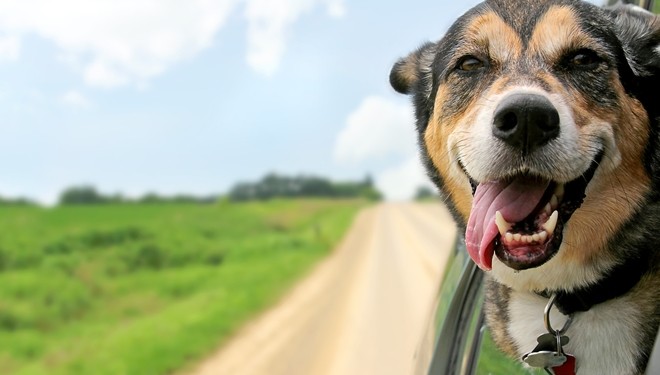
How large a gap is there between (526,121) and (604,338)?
2.42 feet

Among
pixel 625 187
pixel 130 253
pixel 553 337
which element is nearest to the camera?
pixel 553 337

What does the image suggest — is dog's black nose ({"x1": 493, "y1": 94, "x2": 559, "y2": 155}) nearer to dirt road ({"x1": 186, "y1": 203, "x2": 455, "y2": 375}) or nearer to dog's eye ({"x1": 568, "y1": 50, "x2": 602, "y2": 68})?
dog's eye ({"x1": 568, "y1": 50, "x2": 602, "y2": 68})

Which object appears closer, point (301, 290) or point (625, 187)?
point (625, 187)

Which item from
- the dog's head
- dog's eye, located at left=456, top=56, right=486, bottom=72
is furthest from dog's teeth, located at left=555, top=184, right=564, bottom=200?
dog's eye, located at left=456, top=56, right=486, bottom=72

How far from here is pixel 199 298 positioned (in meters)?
17.4

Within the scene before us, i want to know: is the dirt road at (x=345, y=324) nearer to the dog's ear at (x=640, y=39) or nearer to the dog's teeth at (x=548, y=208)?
the dog's ear at (x=640, y=39)

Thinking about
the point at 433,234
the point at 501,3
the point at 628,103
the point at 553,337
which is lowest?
the point at 433,234

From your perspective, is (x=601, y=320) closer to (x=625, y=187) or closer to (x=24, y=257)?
(x=625, y=187)

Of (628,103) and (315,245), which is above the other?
(628,103)

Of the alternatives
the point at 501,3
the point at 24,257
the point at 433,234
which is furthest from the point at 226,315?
the point at 433,234

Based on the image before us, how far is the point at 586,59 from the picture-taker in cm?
276

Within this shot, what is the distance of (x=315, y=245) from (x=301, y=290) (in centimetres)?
1050

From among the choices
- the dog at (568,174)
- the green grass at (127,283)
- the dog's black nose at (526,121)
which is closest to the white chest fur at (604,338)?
the dog at (568,174)

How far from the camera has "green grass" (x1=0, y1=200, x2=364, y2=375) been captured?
513 inches
